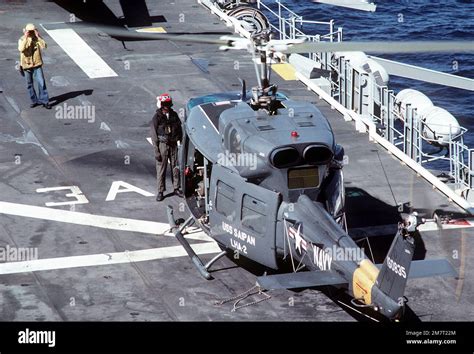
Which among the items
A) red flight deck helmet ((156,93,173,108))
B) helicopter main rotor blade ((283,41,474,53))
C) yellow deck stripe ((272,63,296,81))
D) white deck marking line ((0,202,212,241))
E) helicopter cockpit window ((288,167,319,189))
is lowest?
white deck marking line ((0,202,212,241))

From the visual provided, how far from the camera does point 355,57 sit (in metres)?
37.1

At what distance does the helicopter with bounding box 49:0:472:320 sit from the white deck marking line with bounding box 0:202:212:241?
5.62ft

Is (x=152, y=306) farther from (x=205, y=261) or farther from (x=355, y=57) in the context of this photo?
(x=355, y=57)

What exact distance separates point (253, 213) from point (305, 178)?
4.51 ft

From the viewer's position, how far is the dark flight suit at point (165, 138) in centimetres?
2647

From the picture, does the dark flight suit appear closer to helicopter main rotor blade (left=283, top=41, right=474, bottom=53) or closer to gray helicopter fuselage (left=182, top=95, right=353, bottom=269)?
gray helicopter fuselage (left=182, top=95, right=353, bottom=269)

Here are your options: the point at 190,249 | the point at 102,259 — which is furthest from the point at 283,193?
the point at 102,259

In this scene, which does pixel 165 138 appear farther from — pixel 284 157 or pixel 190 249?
pixel 284 157

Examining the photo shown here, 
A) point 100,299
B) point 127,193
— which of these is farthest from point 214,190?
point 127,193

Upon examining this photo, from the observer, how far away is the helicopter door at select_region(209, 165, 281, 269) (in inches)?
861

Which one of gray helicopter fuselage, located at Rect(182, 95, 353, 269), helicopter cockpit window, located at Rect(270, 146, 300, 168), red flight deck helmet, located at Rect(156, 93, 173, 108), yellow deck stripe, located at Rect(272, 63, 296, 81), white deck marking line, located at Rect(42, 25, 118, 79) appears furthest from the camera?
white deck marking line, located at Rect(42, 25, 118, 79)

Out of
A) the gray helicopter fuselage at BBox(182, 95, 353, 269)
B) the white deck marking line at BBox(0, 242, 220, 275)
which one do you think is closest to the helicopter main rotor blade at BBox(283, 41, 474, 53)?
the gray helicopter fuselage at BBox(182, 95, 353, 269)

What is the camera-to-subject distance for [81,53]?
127ft
